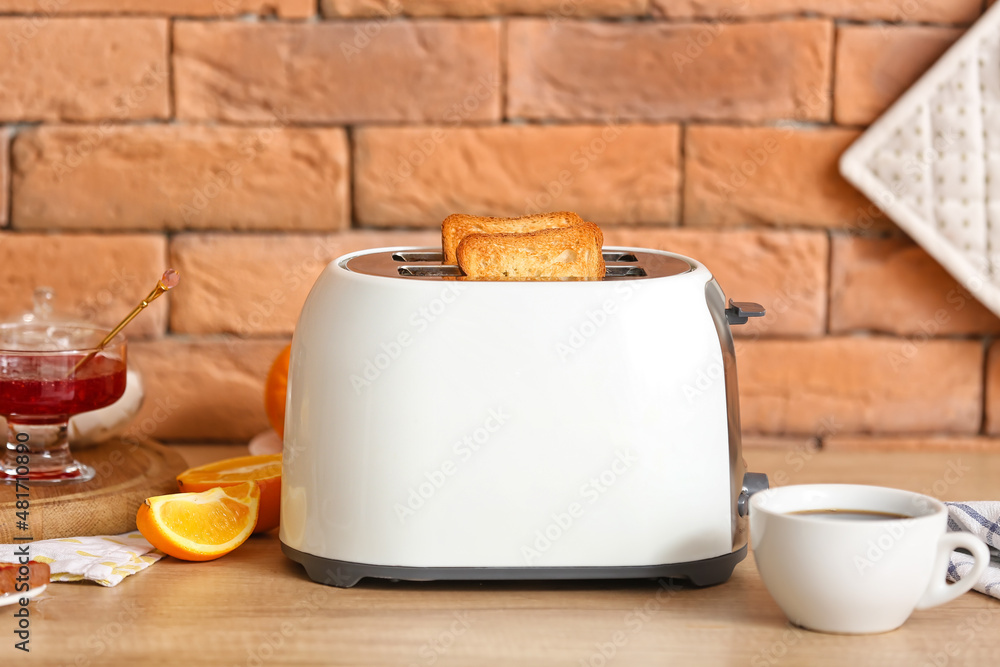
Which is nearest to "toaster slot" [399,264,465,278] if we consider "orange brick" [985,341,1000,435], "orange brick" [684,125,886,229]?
"orange brick" [684,125,886,229]

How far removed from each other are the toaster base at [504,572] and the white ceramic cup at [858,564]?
0.19ft

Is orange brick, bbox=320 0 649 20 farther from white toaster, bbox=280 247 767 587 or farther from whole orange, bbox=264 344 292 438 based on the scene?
white toaster, bbox=280 247 767 587

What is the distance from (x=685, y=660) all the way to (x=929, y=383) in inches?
29.8

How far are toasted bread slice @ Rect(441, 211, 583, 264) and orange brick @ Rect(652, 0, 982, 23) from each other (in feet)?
1.43

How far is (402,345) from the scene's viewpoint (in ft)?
2.39

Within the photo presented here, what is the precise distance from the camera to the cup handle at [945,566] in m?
0.68

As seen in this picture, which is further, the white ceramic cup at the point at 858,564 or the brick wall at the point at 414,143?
the brick wall at the point at 414,143

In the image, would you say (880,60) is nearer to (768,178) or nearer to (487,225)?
(768,178)

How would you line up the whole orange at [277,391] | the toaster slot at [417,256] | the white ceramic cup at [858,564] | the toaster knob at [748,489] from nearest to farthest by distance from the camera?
1. the white ceramic cup at [858,564]
2. the toaster knob at [748,489]
3. the toaster slot at [417,256]
4. the whole orange at [277,391]

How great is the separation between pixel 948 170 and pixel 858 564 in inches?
27.9

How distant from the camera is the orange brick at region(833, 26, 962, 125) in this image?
123cm

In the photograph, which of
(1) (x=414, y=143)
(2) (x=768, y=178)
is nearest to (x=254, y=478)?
(1) (x=414, y=143)

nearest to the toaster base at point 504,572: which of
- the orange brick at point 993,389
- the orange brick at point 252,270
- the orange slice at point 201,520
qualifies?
the orange slice at point 201,520

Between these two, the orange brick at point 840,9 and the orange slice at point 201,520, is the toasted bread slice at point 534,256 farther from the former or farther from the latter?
the orange brick at point 840,9
